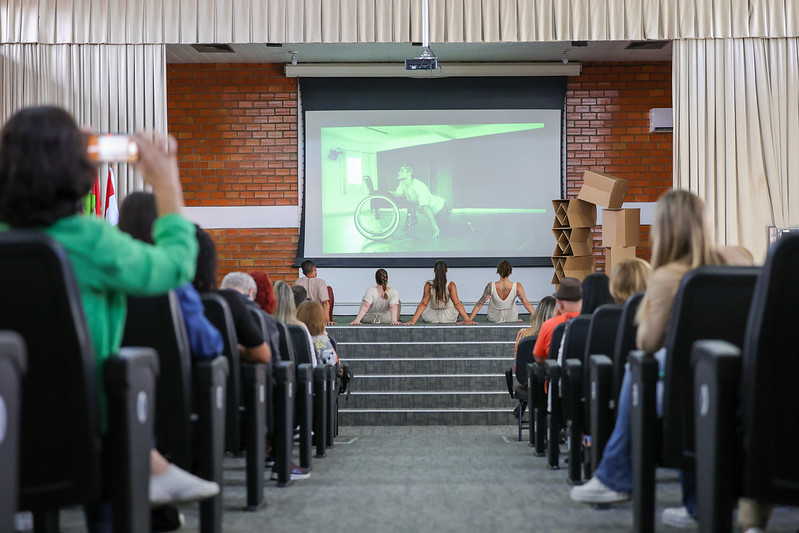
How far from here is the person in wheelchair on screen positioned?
38.4 ft

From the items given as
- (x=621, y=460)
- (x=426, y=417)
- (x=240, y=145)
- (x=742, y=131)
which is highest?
(x=240, y=145)

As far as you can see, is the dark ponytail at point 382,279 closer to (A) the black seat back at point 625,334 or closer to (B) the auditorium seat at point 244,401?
(B) the auditorium seat at point 244,401

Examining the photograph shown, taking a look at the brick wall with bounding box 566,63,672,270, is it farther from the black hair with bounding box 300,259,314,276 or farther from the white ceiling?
the black hair with bounding box 300,259,314,276

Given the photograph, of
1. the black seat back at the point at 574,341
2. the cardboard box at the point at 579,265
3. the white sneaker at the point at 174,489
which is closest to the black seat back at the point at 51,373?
the white sneaker at the point at 174,489

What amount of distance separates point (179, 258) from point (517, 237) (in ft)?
33.2

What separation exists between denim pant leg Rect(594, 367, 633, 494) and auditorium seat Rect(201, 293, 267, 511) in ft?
3.97

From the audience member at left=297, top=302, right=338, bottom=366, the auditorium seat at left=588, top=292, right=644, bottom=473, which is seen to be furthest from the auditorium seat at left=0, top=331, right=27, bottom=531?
the audience member at left=297, top=302, right=338, bottom=366

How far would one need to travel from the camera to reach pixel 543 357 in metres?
5.38

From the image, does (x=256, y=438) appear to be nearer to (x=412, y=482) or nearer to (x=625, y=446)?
(x=412, y=482)

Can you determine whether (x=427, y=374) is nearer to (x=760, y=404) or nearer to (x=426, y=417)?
(x=426, y=417)

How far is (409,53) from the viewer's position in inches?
441

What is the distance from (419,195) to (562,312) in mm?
6388

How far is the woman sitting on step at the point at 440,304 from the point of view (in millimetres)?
10141

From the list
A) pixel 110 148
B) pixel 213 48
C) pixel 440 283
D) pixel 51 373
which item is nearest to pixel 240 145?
pixel 213 48
